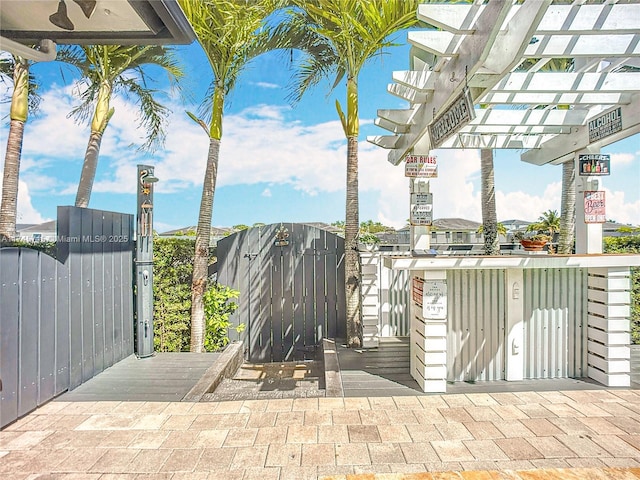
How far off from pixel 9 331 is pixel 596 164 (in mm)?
5808

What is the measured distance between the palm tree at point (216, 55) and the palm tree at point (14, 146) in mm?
2833

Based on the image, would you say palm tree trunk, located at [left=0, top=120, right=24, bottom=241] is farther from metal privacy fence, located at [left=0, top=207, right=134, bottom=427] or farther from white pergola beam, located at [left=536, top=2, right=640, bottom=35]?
white pergola beam, located at [left=536, top=2, right=640, bottom=35]

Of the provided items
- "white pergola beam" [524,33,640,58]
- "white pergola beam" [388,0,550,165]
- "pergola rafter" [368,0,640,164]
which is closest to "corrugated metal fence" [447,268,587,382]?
"pergola rafter" [368,0,640,164]

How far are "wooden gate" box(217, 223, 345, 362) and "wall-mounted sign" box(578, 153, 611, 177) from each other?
323cm

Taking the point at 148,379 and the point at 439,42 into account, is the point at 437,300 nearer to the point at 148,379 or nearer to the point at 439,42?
the point at 439,42

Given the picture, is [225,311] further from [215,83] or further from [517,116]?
[517,116]

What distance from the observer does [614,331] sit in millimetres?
3637

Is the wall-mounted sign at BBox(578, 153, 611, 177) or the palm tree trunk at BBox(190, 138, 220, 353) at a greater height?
the wall-mounted sign at BBox(578, 153, 611, 177)

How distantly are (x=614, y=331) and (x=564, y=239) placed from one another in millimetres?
3208

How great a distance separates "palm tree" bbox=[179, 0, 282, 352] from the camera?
14.9ft

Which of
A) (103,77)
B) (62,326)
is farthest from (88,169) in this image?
(62,326)

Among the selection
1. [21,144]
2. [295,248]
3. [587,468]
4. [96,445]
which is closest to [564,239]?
[295,248]

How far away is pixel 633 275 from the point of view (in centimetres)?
530

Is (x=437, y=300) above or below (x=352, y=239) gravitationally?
below
